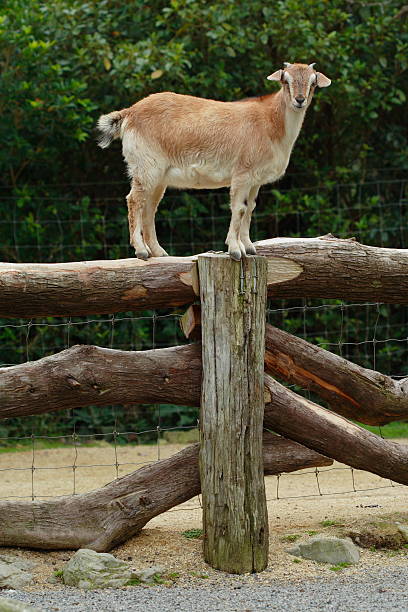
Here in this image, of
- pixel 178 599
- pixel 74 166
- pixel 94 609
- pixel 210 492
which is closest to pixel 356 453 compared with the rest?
pixel 210 492

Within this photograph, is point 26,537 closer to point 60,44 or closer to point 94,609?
point 94,609

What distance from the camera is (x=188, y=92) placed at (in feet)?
26.7

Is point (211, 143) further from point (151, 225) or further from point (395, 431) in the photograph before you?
point (395, 431)

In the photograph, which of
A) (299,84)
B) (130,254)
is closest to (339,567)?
(299,84)

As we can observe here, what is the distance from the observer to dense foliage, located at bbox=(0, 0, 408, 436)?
7.91 metres

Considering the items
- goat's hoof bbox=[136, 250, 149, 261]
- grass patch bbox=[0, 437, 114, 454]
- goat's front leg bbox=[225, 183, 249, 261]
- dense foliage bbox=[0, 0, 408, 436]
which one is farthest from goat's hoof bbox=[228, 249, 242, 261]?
grass patch bbox=[0, 437, 114, 454]

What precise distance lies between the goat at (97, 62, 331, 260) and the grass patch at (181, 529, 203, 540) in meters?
1.55

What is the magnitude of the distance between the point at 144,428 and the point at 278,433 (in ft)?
11.8

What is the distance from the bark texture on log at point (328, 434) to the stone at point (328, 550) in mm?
472

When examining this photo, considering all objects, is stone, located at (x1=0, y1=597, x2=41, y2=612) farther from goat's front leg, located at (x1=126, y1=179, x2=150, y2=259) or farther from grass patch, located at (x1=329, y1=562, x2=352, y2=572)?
goat's front leg, located at (x1=126, y1=179, x2=150, y2=259)

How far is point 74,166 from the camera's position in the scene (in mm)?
8828

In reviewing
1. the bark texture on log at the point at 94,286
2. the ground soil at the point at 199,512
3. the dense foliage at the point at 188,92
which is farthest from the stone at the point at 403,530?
the dense foliage at the point at 188,92

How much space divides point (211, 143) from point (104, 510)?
6.69 ft

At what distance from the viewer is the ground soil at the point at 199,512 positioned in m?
4.56
